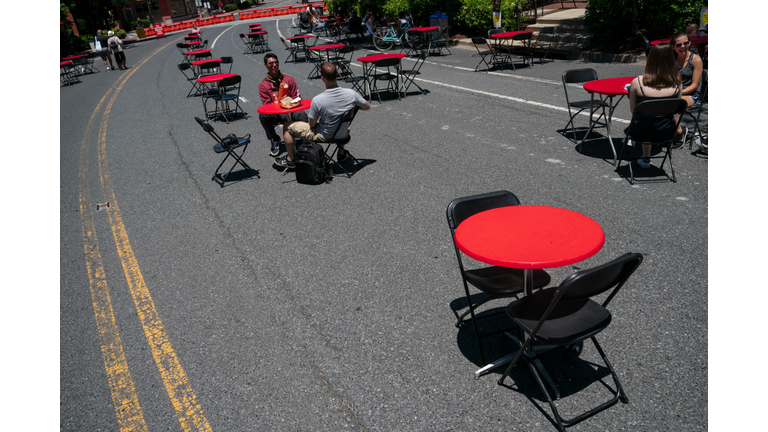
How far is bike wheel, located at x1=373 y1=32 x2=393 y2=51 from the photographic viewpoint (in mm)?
21506

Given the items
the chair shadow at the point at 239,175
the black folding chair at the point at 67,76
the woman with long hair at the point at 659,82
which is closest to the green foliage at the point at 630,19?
the woman with long hair at the point at 659,82

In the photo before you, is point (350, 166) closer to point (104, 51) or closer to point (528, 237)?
point (528, 237)

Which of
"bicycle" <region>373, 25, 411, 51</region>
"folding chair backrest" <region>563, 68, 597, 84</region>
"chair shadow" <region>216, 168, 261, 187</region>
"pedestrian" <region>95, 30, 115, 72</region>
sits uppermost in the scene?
"pedestrian" <region>95, 30, 115, 72</region>

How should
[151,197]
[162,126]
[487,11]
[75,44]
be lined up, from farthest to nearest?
[75,44] → [487,11] → [162,126] → [151,197]

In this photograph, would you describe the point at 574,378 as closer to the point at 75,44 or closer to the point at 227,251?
the point at 227,251

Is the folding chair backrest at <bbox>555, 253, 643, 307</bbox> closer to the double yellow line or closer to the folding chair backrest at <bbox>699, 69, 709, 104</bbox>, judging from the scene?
the double yellow line

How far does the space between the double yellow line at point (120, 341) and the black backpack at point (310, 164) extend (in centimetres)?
231

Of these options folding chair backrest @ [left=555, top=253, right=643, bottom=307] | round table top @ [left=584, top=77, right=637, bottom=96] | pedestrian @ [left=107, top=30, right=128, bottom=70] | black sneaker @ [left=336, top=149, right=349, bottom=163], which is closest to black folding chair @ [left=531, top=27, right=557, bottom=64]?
round table top @ [left=584, top=77, right=637, bottom=96]

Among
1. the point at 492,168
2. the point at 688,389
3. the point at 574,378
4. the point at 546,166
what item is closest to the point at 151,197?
the point at 492,168

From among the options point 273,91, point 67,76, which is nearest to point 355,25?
point 67,76

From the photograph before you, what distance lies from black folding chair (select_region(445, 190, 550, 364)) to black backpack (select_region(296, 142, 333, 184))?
3.56 metres

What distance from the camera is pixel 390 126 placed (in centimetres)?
932

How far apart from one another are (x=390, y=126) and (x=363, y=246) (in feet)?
15.9

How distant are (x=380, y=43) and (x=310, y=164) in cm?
1737
